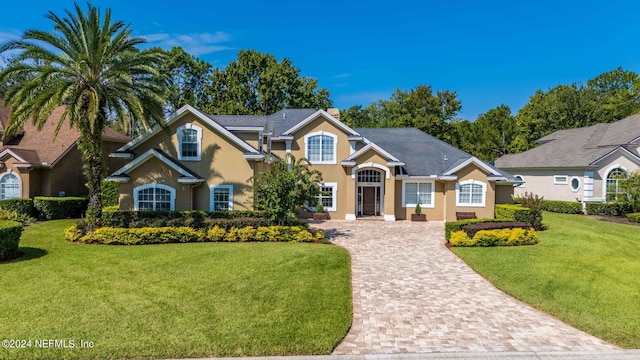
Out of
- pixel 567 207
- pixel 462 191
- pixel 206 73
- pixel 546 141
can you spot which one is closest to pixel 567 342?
pixel 462 191

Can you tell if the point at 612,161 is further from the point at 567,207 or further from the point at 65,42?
the point at 65,42

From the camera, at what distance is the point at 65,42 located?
15.7 metres

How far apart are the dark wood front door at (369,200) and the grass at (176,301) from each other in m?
11.8

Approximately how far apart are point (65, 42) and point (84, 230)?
8891 millimetres

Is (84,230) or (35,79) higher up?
(35,79)

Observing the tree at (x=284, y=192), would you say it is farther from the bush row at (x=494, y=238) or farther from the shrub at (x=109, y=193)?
the shrub at (x=109, y=193)

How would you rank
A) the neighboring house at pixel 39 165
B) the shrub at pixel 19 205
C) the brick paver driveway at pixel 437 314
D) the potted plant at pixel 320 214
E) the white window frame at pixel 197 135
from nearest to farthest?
1. the brick paver driveway at pixel 437 314
2. the white window frame at pixel 197 135
3. the shrub at pixel 19 205
4. the neighboring house at pixel 39 165
5. the potted plant at pixel 320 214

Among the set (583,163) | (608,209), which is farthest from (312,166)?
(608,209)

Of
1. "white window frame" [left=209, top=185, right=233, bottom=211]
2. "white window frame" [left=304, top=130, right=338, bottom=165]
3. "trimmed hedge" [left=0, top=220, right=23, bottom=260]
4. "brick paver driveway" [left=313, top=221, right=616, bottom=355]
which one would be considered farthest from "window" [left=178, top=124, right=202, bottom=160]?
"brick paver driveway" [left=313, top=221, right=616, bottom=355]

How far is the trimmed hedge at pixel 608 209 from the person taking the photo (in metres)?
24.9

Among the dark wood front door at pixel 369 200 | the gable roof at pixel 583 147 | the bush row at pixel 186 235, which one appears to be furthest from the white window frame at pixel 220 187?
the gable roof at pixel 583 147

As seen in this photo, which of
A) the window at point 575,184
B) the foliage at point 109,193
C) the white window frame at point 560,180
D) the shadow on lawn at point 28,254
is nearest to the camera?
the shadow on lawn at point 28,254

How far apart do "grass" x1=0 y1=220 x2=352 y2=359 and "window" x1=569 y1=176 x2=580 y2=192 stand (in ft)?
79.8

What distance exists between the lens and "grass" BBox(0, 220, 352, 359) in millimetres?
6668
